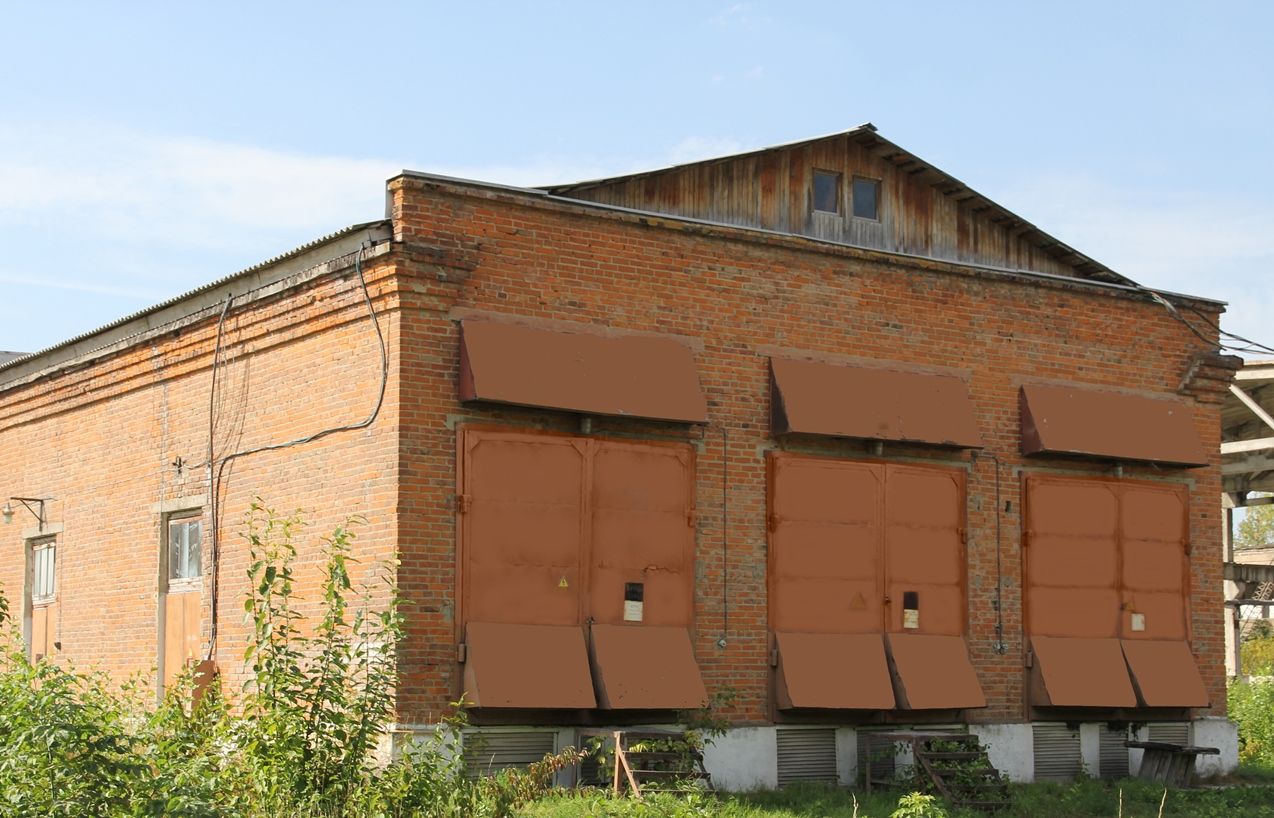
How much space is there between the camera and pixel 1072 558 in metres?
18.0

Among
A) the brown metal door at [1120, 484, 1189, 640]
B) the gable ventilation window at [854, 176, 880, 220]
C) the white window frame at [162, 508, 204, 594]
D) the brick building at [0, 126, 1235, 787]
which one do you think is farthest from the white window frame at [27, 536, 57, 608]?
the brown metal door at [1120, 484, 1189, 640]

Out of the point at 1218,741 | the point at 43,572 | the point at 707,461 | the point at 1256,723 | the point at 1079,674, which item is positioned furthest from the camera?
the point at 1256,723

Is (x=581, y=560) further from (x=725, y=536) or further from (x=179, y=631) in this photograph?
(x=179, y=631)

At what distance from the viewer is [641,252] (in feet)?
51.6

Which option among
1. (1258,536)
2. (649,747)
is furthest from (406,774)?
(1258,536)

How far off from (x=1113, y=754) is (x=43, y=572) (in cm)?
1284

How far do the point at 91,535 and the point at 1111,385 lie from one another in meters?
11.8

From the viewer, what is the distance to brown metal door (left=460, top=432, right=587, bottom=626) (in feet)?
47.3

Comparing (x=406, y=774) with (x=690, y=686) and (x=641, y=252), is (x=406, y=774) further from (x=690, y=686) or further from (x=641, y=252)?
(x=641, y=252)

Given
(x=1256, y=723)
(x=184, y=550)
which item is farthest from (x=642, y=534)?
(x=1256, y=723)

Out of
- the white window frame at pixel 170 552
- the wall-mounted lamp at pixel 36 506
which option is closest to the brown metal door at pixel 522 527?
the white window frame at pixel 170 552

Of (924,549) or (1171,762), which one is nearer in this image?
(924,549)

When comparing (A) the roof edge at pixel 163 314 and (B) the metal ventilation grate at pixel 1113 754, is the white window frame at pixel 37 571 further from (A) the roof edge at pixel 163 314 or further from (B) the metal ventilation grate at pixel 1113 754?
(B) the metal ventilation grate at pixel 1113 754

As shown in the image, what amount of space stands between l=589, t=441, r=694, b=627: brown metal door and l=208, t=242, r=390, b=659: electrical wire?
2.04m
